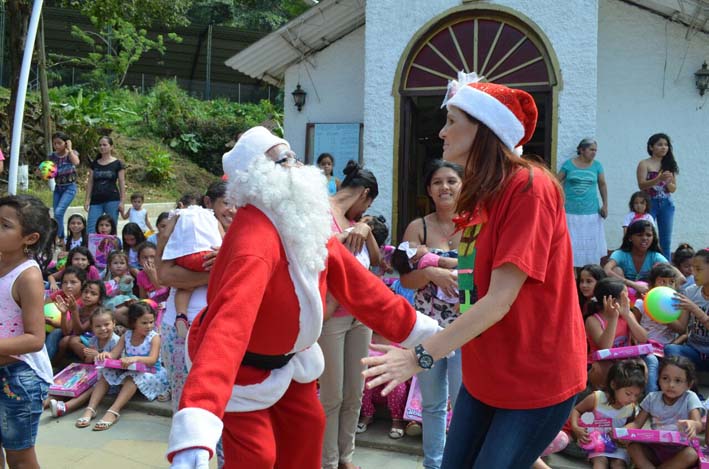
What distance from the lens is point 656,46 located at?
9062mm

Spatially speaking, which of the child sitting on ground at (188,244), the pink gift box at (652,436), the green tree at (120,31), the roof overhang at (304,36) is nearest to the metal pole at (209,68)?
the green tree at (120,31)

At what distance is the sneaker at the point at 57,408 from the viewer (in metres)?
5.26

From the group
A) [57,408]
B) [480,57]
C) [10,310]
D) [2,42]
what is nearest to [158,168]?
[480,57]

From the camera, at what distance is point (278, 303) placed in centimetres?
248

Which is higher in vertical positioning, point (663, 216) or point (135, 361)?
point (663, 216)

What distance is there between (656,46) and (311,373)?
833cm

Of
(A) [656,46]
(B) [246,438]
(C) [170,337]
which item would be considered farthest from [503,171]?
(A) [656,46]

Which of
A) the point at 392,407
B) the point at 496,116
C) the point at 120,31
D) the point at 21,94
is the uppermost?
the point at 120,31

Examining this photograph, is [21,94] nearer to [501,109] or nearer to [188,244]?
[188,244]

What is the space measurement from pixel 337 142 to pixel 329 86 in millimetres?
969

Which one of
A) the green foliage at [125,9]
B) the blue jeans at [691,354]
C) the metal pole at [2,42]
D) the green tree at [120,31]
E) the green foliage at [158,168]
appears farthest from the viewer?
the metal pole at [2,42]

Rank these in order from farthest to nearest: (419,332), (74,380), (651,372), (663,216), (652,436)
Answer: (663,216), (74,380), (651,372), (652,436), (419,332)

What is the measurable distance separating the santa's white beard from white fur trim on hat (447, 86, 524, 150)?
2.47ft

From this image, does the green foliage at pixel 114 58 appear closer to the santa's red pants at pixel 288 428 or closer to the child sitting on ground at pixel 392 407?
the child sitting on ground at pixel 392 407
